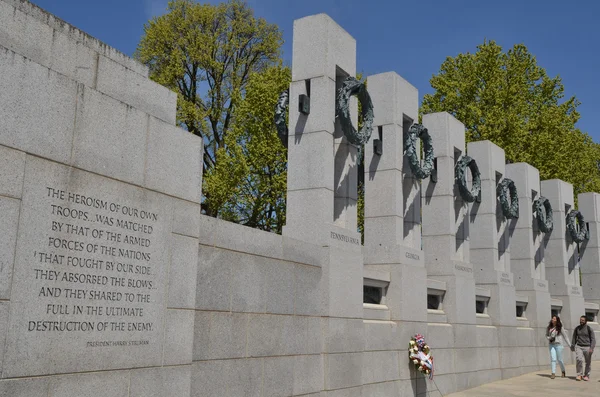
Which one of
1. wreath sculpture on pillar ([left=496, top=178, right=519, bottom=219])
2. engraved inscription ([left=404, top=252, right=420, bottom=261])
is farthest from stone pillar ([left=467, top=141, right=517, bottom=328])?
engraved inscription ([left=404, top=252, right=420, bottom=261])

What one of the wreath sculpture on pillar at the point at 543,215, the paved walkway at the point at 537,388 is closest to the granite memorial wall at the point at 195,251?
the paved walkway at the point at 537,388

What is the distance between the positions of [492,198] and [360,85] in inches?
383

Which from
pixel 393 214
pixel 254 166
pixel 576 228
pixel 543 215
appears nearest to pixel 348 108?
pixel 393 214

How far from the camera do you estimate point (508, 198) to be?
77.3 feet

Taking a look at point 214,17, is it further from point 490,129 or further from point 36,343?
point 36,343

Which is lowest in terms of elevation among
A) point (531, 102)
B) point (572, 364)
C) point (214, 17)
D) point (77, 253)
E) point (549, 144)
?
point (572, 364)

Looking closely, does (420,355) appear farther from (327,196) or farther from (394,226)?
(327,196)

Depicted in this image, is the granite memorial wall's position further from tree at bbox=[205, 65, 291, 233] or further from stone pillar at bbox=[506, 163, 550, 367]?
tree at bbox=[205, 65, 291, 233]

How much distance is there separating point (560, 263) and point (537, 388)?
10473 millimetres

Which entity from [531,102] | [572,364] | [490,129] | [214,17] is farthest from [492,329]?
[214,17]

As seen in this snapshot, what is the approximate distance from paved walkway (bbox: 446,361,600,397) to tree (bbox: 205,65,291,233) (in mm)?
13443

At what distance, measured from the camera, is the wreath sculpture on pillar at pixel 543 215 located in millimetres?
25203

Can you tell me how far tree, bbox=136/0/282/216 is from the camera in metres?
33.8

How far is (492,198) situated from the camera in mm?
21797
